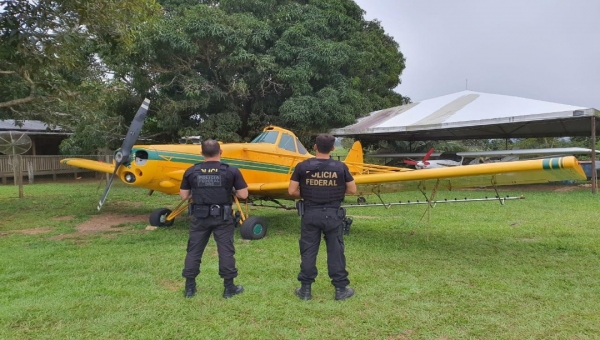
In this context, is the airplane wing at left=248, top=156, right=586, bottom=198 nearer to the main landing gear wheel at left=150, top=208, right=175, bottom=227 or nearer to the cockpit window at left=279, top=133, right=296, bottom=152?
the cockpit window at left=279, top=133, right=296, bottom=152

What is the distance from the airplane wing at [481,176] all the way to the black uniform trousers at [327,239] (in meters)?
2.05

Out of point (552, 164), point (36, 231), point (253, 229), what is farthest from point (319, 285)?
point (36, 231)

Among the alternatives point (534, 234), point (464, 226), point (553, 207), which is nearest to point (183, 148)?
point (464, 226)

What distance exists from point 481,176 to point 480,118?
11.7 m

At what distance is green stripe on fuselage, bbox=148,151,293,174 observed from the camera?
298 inches

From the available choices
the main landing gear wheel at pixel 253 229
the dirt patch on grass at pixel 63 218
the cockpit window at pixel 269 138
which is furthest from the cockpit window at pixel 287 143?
the dirt patch on grass at pixel 63 218

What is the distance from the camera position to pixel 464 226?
27.7ft

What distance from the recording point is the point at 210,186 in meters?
4.36

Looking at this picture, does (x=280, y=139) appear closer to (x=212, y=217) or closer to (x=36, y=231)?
(x=212, y=217)

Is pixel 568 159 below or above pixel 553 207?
above

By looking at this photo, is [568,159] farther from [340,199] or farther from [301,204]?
[301,204]

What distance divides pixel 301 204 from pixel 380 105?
67.1 feet

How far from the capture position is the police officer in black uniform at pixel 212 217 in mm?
4340

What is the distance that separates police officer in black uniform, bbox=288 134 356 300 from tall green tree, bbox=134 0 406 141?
1217cm
